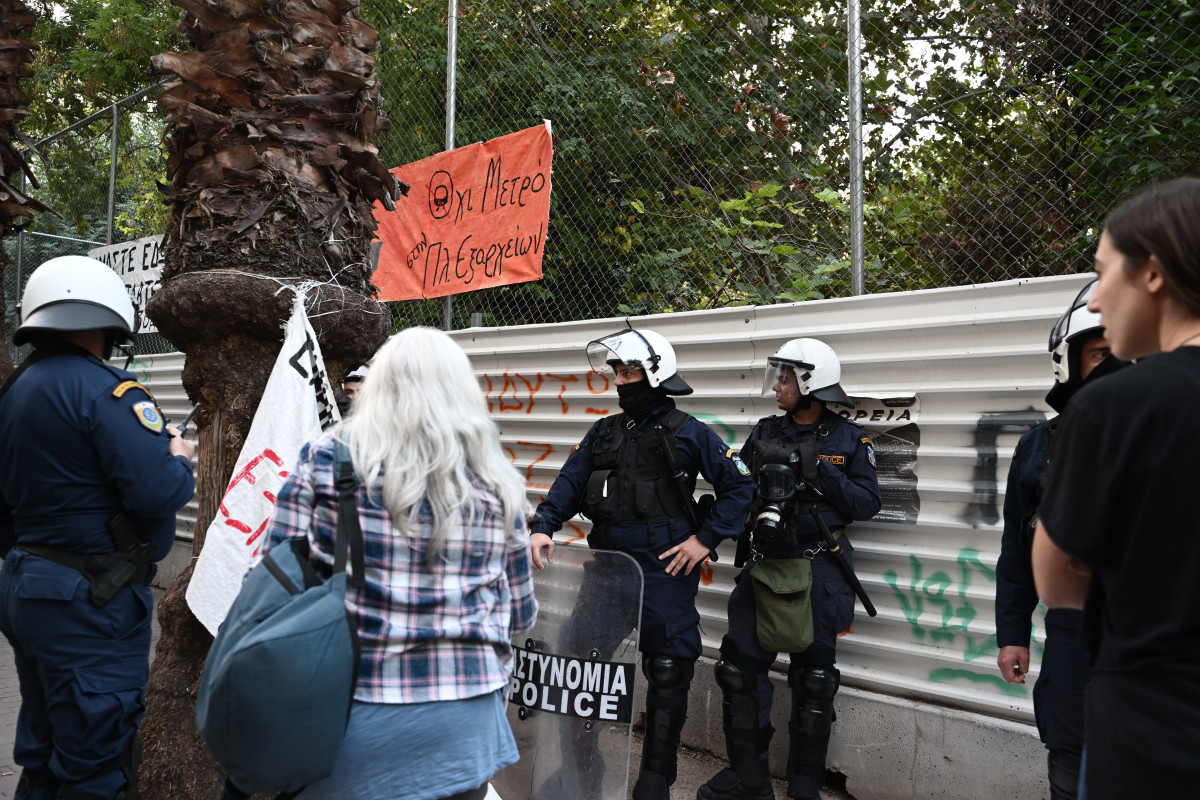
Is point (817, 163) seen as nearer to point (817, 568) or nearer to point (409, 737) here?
point (817, 568)

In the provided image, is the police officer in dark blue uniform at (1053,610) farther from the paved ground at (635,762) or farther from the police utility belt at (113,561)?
the police utility belt at (113,561)

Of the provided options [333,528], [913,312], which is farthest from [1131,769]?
[913,312]

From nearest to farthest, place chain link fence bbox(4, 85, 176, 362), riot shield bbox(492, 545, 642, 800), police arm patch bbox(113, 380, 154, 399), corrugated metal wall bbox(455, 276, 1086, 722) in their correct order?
police arm patch bbox(113, 380, 154, 399) → riot shield bbox(492, 545, 642, 800) → corrugated metal wall bbox(455, 276, 1086, 722) → chain link fence bbox(4, 85, 176, 362)

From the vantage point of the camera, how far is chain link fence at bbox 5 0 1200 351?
420cm

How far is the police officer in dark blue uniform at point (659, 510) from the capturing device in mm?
4172

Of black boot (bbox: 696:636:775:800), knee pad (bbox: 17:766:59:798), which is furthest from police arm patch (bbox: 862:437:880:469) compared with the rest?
knee pad (bbox: 17:766:59:798)

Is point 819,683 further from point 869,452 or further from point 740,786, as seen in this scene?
point 869,452

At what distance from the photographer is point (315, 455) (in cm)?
212

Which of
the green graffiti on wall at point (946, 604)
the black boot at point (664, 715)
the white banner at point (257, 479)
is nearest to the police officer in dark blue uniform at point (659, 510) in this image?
the black boot at point (664, 715)

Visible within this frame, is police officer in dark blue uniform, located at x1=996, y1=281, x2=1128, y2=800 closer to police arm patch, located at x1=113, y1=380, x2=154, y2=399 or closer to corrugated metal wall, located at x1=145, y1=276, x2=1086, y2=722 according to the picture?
corrugated metal wall, located at x1=145, y1=276, x2=1086, y2=722

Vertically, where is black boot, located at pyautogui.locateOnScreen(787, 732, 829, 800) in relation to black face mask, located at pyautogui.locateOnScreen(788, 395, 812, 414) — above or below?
below

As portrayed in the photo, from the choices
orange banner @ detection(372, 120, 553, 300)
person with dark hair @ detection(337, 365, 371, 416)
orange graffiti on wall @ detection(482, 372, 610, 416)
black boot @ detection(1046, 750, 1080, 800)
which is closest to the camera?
black boot @ detection(1046, 750, 1080, 800)

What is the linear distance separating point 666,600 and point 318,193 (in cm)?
238

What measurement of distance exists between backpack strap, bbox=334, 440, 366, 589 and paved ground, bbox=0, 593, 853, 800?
119 inches
